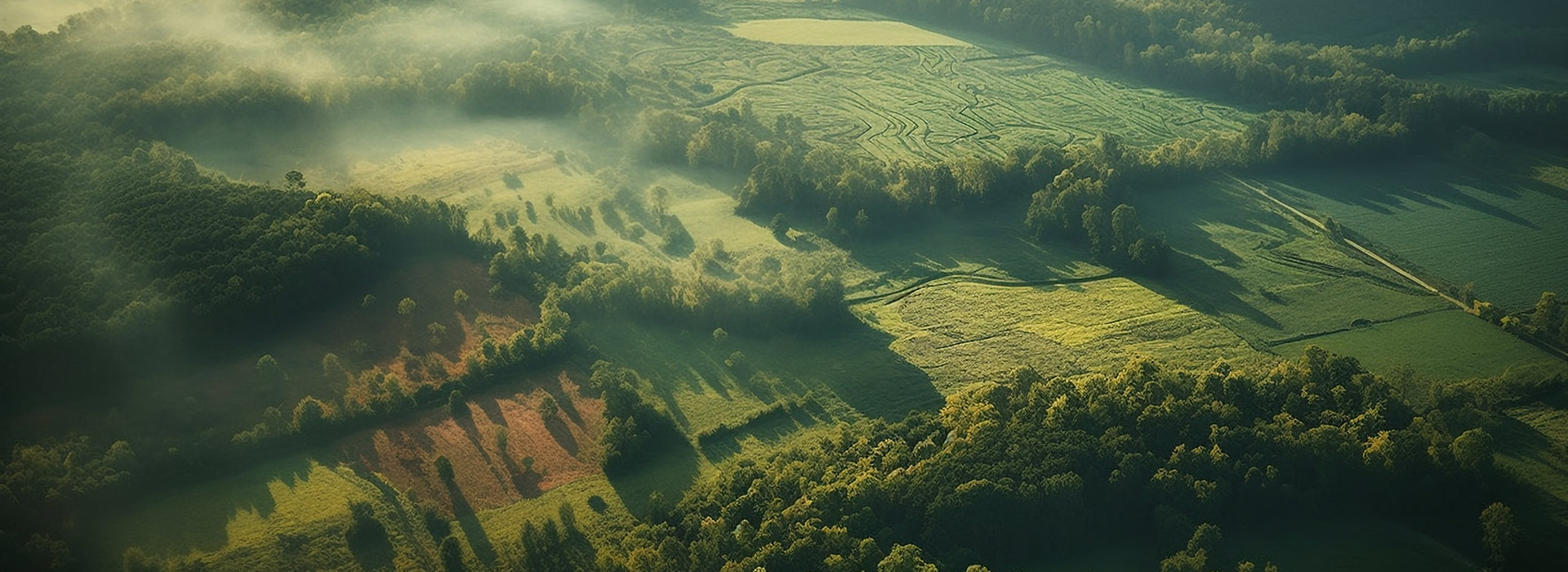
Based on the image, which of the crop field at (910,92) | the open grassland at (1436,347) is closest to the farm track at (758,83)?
the crop field at (910,92)

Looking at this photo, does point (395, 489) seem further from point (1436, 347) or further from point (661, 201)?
point (1436, 347)

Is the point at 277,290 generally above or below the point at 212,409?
above

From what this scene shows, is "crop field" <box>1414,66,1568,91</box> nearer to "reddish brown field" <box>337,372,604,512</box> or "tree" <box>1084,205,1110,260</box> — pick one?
"tree" <box>1084,205,1110,260</box>

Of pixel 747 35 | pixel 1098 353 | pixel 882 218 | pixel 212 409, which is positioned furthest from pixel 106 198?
pixel 747 35

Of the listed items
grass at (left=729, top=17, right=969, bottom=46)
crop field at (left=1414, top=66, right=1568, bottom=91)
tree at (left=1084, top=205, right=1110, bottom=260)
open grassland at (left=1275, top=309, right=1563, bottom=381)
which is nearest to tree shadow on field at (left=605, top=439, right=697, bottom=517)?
tree at (left=1084, top=205, right=1110, bottom=260)

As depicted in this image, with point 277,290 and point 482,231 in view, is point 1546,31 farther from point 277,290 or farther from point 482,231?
point 277,290

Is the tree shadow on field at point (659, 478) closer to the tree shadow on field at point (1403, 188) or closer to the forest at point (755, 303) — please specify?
the forest at point (755, 303)
